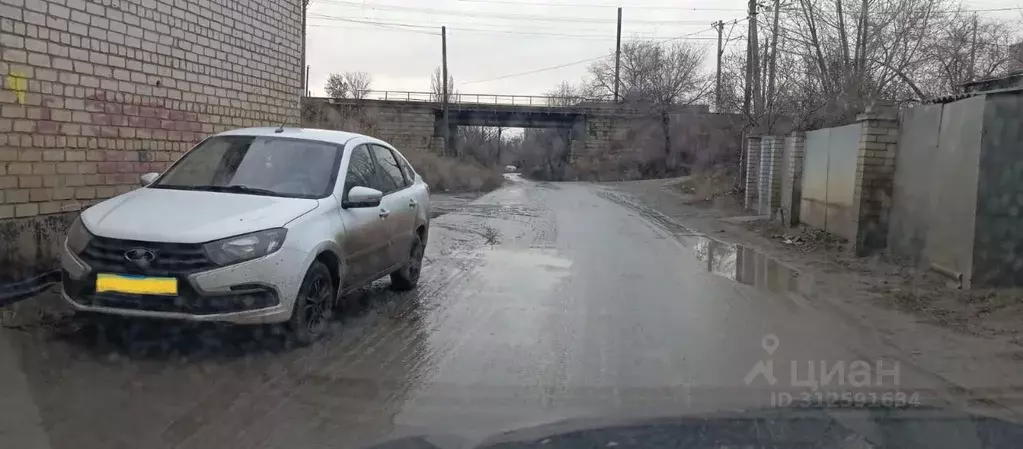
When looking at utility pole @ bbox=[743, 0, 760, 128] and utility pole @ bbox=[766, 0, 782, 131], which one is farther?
utility pole @ bbox=[743, 0, 760, 128]

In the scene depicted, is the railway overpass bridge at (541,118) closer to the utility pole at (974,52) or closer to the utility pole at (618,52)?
the utility pole at (618,52)

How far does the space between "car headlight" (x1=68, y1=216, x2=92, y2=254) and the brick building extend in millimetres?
1912

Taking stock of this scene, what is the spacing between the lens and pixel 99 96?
8172mm

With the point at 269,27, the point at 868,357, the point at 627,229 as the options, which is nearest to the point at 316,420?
the point at 868,357

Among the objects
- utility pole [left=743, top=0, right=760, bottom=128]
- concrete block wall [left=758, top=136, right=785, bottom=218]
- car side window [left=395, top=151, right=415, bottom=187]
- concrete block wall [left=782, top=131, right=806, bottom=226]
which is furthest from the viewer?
utility pole [left=743, top=0, right=760, bottom=128]

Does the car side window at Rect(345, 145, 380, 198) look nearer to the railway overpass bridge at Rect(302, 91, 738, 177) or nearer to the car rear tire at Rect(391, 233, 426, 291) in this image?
the car rear tire at Rect(391, 233, 426, 291)

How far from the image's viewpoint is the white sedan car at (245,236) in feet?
16.5

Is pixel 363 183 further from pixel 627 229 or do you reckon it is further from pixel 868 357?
pixel 627 229

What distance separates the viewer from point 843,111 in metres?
17.0

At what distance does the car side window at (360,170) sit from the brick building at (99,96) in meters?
3.05

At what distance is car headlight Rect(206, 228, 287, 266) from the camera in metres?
5.05

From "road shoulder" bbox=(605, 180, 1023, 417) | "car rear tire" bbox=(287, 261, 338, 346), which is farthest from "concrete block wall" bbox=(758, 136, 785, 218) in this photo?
"car rear tire" bbox=(287, 261, 338, 346)

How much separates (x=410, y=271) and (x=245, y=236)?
9.87ft
